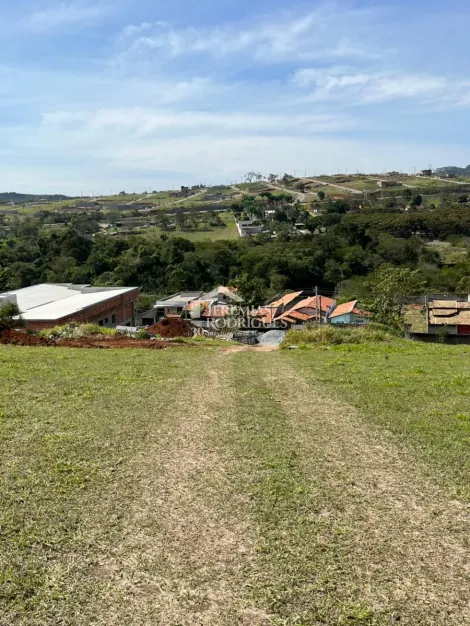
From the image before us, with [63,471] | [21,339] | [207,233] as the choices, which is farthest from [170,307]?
[207,233]

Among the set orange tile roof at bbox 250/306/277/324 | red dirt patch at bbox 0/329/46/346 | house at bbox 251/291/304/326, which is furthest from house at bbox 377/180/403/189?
red dirt patch at bbox 0/329/46/346

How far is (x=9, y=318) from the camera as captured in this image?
23.5 m

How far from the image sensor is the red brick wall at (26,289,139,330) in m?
26.3

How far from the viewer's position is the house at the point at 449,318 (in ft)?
111

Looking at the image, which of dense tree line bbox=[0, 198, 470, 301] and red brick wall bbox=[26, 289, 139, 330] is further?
dense tree line bbox=[0, 198, 470, 301]

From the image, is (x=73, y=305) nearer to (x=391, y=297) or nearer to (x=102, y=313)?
(x=102, y=313)

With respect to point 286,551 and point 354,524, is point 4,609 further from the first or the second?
point 354,524

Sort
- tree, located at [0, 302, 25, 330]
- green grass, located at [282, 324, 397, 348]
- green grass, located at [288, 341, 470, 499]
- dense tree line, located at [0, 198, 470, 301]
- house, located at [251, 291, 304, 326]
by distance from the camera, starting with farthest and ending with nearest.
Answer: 1. dense tree line, located at [0, 198, 470, 301]
2. house, located at [251, 291, 304, 326]
3. tree, located at [0, 302, 25, 330]
4. green grass, located at [282, 324, 397, 348]
5. green grass, located at [288, 341, 470, 499]

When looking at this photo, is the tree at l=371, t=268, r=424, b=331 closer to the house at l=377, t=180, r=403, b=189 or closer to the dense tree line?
the dense tree line

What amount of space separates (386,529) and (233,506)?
58.0 inches

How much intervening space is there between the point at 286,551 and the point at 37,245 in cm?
6827

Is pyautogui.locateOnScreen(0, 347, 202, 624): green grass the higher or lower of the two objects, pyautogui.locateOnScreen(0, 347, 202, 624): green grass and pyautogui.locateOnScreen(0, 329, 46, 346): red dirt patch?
the higher

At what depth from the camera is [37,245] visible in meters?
66.8

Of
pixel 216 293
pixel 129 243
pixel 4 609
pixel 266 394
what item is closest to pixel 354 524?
pixel 4 609
